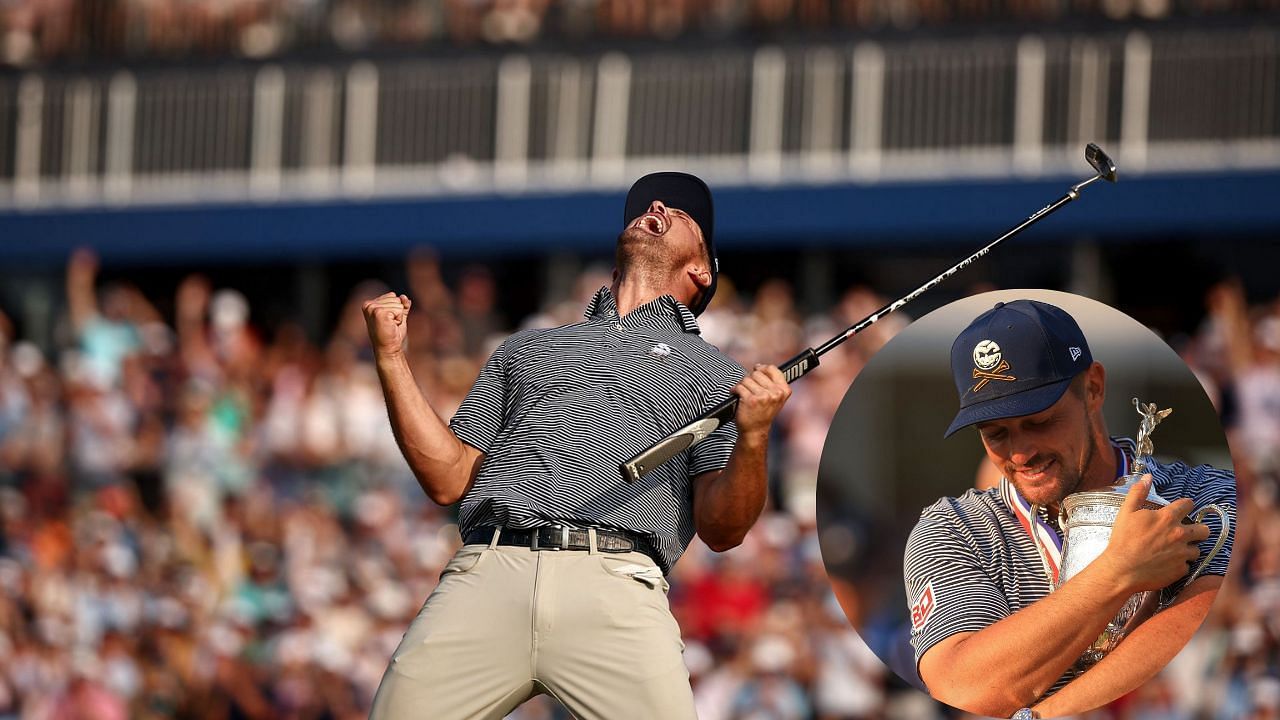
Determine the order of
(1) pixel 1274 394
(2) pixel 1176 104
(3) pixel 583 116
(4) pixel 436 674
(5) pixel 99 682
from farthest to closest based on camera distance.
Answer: (3) pixel 583 116 → (2) pixel 1176 104 → (5) pixel 99 682 → (1) pixel 1274 394 → (4) pixel 436 674

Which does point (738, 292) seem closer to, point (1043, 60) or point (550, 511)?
point (1043, 60)

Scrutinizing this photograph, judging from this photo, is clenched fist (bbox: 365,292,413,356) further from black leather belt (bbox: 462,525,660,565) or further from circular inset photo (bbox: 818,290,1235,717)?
circular inset photo (bbox: 818,290,1235,717)

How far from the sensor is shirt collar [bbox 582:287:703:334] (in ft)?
15.6

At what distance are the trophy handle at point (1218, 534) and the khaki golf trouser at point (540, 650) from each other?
1212mm

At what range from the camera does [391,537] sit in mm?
13180

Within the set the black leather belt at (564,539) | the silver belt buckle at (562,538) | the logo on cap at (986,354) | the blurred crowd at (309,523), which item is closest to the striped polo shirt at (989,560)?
the logo on cap at (986,354)

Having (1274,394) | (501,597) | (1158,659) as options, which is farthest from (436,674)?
(1274,394)

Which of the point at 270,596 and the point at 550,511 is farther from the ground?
the point at 550,511

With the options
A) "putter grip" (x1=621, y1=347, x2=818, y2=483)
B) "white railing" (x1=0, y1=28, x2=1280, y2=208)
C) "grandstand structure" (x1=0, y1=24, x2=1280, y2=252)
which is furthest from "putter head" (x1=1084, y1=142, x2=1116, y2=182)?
"white railing" (x1=0, y1=28, x2=1280, y2=208)

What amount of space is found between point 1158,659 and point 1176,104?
35.9ft

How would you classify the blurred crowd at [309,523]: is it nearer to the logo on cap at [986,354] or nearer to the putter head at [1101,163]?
the putter head at [1101,163]

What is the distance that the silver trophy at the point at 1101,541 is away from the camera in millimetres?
4281

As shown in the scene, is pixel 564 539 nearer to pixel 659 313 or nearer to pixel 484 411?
pixel 484 411

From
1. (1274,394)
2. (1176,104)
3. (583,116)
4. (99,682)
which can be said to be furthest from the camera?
(583,116)
